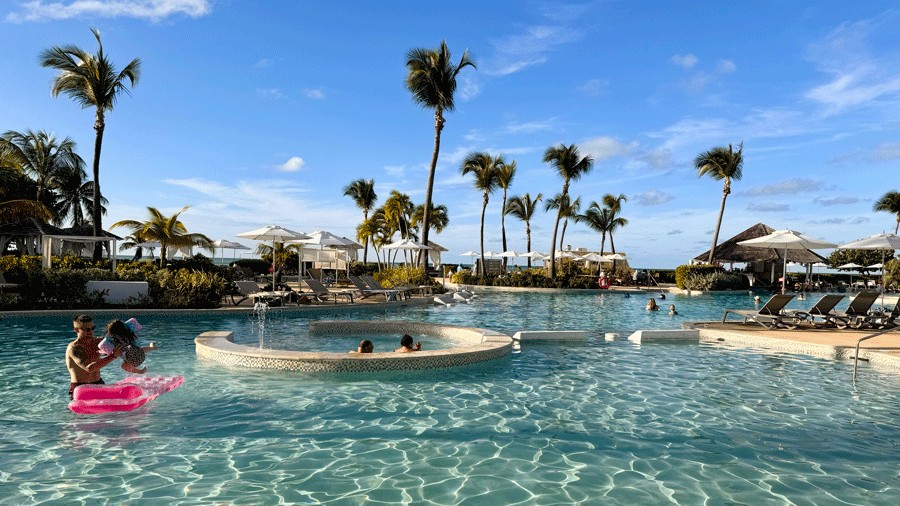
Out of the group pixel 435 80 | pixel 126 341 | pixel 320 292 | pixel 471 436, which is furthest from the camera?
pixel 435 80

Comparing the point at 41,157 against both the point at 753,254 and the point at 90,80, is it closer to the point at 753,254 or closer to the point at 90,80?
the point at 90,80

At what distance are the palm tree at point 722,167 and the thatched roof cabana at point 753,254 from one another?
2348 millimetres

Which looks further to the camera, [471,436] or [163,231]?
[163,231]

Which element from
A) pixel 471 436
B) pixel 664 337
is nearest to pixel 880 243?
pixel 664 337

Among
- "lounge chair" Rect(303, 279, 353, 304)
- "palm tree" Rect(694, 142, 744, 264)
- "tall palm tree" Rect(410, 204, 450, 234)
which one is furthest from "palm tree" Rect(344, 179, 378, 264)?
"lounge chair" Rect(303, 279, 353, 304)

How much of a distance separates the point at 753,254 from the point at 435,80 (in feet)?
83.0

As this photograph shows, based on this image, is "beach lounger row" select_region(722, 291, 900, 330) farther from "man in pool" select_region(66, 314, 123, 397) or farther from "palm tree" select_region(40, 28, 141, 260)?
"palm tree" select_region(40, 28, 141, 260)

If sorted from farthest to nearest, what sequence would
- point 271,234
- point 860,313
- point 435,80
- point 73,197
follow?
point 73,197 < point 435,80 < point 271,234 < point 860,313

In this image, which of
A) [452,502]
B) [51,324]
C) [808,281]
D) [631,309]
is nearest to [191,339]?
[51,324]

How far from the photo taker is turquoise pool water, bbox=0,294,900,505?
4.40 m

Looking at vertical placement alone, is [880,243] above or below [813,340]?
above

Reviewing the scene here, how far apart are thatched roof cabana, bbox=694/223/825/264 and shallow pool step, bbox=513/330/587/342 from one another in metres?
29.1

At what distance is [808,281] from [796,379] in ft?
111

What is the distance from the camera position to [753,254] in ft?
124
